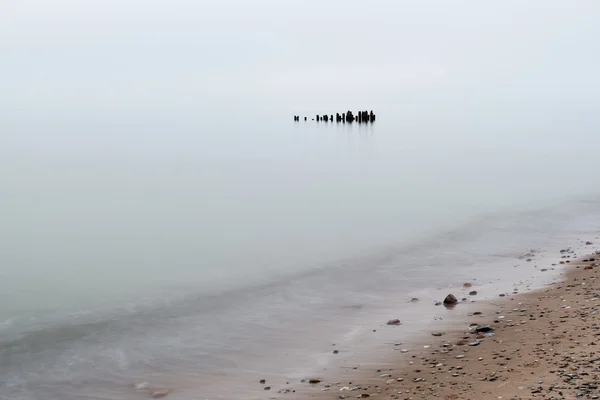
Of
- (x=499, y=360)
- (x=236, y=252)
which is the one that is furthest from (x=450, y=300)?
(x=236, y=252)

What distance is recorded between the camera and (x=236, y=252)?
2603 cm

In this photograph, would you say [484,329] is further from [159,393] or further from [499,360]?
[159,393]

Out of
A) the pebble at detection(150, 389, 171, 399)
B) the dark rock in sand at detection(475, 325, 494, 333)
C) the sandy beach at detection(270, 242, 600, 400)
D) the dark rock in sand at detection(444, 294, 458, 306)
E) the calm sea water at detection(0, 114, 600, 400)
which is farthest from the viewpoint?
the dark rock in sand at detection(444, 294, 458, 306)

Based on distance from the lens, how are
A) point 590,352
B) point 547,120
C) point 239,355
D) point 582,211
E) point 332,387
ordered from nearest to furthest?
point 590,352, point 332,387, point 239,355, point 582,211, point 547,120

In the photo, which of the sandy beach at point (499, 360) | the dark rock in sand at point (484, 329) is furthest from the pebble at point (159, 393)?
the dark rock in sand at point (484, 329)

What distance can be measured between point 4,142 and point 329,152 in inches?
1643

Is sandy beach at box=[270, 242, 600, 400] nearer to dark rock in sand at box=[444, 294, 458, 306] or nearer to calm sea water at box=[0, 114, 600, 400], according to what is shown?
dark rock in sand at box=[444, 294, 458, 306]

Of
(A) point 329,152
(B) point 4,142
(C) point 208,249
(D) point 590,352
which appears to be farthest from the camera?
(B) point 4,142

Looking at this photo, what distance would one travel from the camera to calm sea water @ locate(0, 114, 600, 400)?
1516cm

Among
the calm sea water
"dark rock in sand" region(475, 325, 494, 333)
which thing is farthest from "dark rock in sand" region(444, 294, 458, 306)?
"dark rock in sand" region(475, 325, 494, 333)

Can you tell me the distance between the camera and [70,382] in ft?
45.9

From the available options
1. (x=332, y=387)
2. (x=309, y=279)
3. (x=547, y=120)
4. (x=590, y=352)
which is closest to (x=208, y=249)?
(x=309, y=279)

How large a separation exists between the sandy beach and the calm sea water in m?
1.51

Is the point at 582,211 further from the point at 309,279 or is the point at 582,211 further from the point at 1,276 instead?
the point at 1,276
